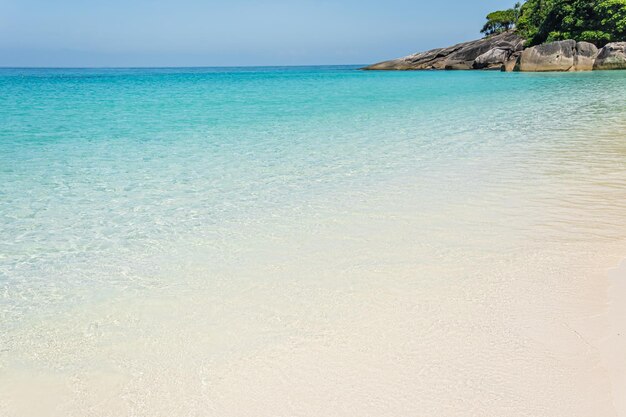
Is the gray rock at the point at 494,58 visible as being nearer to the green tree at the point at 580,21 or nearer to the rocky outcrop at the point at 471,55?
the rocky outcrop at the point at 471,55

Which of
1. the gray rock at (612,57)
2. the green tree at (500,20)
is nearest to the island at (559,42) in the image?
the gray rock at (612,57)

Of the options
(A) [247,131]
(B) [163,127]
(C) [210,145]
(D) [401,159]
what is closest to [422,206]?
(D) [401,159]

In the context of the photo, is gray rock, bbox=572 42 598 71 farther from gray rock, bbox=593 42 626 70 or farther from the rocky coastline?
gray rock, bbox=593 42 626 70

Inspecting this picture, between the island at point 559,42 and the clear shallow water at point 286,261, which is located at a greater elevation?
the island at point 559,42

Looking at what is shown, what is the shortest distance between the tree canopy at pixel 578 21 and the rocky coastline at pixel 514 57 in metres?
2.59

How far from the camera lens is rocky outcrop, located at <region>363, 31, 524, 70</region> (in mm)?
53875

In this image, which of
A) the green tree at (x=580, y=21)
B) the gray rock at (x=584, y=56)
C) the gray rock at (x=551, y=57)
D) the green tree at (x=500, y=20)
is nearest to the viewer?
the gray rock at (x=584, y=56)

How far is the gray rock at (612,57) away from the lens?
37.1 metres

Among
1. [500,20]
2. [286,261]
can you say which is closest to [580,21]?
[500,20]

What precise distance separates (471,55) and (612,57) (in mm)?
23063

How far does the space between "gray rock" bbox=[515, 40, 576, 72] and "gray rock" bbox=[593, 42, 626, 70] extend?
1.87 m

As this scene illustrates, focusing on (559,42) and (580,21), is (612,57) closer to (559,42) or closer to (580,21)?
(559,42)

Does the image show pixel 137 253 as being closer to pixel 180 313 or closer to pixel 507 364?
pixel 180 313

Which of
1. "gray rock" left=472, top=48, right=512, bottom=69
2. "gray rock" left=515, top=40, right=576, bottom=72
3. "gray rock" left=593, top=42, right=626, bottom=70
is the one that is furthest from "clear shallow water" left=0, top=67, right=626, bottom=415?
"gray rock" left=472, top=48, right=512, bottom=69
